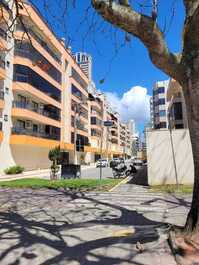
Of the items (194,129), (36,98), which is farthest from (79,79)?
(194,129)

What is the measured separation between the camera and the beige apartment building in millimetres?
32531

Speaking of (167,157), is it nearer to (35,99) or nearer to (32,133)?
(32,133)

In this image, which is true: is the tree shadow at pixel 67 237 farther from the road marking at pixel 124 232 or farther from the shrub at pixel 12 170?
the shrub at pixel 12 170

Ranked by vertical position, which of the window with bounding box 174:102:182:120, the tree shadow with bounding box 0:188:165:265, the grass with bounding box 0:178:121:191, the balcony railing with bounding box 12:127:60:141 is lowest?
the tree shadow with bounding box 0:188:165:265

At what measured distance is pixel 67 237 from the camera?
6020 millimetres

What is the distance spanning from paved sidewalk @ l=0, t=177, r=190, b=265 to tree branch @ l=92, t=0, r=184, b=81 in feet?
10.5

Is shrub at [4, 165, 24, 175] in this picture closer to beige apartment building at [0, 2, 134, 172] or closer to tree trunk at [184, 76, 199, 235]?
beige apartment building at [0, 2, 134, 172]

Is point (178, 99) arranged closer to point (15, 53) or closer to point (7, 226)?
point (15, 53)

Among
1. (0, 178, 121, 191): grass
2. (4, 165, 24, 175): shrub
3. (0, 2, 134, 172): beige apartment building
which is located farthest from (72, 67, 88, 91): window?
(0, 178, 121, 191): grass

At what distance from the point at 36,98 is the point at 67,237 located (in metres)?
34.4

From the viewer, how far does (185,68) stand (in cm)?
527

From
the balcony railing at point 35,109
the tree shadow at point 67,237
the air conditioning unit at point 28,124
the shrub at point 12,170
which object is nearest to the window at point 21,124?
the air conditioning unit at point 28,124

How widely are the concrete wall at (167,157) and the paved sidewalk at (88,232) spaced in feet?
19.0

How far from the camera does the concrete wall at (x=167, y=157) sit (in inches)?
639
